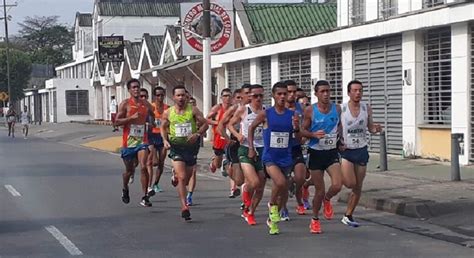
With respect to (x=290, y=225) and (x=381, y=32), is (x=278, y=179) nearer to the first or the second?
(x=290, y=225)

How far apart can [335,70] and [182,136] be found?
39.5ft

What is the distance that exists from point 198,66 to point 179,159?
881 inches

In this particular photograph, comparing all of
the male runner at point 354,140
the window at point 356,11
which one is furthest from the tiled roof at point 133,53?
the male runner at point 354,140

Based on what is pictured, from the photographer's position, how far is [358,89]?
11086 mm

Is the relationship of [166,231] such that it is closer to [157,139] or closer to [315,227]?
[315,227]

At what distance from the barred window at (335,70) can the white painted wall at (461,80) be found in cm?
559

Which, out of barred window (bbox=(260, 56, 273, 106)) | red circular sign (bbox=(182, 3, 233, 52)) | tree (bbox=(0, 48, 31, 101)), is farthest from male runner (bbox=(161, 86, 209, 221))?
tree (bbox=(0, 48, 31, 101))

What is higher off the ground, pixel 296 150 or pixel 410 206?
pixel 296 150

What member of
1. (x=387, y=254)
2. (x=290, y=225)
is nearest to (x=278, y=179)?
(x=290, y=225)

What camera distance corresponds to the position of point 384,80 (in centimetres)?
2134

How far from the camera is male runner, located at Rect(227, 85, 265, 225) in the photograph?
11.5m

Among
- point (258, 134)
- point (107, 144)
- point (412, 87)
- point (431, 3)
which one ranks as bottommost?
point (107, 144)

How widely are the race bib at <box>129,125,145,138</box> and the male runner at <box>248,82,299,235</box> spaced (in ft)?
11.0

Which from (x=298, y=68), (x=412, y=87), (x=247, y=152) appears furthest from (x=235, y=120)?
(x=298, y=68)
